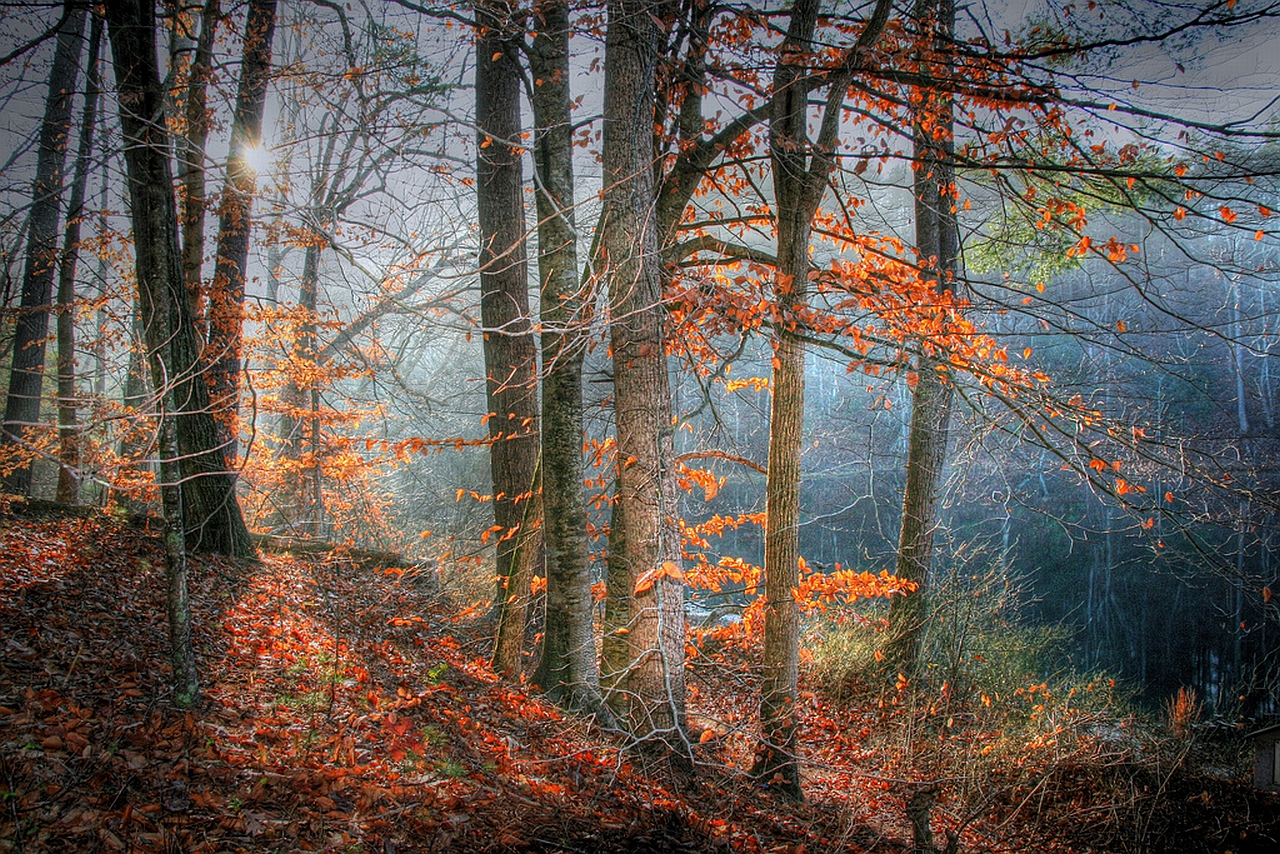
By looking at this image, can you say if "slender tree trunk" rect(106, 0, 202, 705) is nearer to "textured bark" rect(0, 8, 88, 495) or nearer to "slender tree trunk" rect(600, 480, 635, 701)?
"slender tree trunk" rect(600, 480, 635, 701)

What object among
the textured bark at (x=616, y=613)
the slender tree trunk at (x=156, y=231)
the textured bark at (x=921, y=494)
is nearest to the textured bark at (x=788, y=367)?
the textured bark at (x=616, y=613)

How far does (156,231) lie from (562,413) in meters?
3.08

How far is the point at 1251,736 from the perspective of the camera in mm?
6398

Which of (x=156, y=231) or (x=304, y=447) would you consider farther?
(x=304, y=447)

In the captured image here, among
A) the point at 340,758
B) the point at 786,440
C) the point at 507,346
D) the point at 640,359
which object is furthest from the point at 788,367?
the point at 340,758

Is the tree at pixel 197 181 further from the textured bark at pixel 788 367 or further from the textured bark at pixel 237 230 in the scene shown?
the textured bark at pixel 788 367

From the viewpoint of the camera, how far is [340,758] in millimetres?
3764

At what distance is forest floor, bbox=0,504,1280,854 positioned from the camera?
292cm

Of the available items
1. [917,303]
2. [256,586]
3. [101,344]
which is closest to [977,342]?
[917,303]

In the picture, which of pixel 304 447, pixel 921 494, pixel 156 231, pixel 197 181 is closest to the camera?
pixel 156 231

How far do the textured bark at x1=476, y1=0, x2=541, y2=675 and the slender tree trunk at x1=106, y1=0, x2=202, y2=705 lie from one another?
2.60 meters

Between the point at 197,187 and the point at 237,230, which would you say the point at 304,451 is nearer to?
the point at 237,230

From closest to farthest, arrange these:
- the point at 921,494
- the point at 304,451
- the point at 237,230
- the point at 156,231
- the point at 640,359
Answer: the point at 156,231, the point at 640,359, the point at 921,494, the point at 237,230, the point at 304,451

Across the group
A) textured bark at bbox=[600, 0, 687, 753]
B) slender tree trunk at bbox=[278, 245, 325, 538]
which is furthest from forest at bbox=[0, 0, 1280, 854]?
slender tree trunk at bbox=[278, 245, 325, 538]
